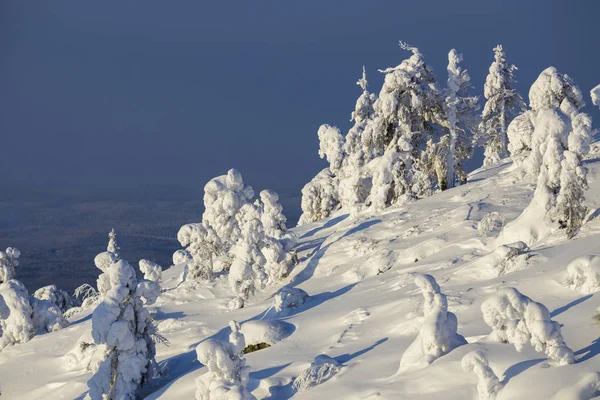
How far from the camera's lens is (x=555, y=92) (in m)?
21.2

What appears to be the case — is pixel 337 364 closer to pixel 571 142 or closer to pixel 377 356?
pixel 377 356

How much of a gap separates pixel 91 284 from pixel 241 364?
80.3ft

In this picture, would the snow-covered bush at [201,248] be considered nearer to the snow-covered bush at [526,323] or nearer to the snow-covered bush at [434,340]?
the snow-covered bush at [434,340]

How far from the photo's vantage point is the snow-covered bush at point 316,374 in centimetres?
1284

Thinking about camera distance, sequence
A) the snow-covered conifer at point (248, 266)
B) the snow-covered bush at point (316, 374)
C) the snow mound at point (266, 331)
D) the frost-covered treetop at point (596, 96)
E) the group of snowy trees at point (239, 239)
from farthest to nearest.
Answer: the frost-covered treetop at point (596, 96)
the group of snowy trees at point (239, 239)
the snow-covered conifer at point (248, 266)
the snow mound at point (266, 331)
the snow-covered bush at point (316, 374)

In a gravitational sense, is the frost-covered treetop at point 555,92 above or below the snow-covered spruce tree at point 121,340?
above

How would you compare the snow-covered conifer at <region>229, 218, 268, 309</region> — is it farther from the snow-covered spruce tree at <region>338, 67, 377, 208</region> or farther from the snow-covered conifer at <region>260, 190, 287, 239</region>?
the snow-covered spruce tree at <region>338, 67, 377, 208</region>

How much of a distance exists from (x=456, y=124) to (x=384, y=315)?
21212 mm

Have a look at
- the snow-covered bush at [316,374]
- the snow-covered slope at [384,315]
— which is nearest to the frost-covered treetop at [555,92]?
the snow-covered slope at [384,315]

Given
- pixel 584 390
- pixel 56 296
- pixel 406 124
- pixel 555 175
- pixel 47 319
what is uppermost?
pixel 406 124

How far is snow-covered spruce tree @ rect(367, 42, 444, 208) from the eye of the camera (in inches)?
1248

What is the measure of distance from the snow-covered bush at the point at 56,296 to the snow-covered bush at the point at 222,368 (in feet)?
81.5

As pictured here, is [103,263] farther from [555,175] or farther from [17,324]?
[555,175]

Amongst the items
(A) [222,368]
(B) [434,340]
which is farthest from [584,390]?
(A) [222,368]
